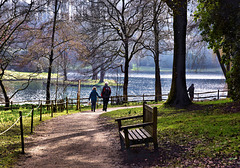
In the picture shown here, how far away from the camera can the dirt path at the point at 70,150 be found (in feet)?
18.8

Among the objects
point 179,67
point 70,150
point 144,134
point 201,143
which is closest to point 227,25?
point 201,143

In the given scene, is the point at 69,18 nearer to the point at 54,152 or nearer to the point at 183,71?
the point at 183,71

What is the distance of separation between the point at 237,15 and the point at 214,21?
2.62 ft

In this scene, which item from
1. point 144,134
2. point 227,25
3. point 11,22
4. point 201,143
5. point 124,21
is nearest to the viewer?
point 201,143

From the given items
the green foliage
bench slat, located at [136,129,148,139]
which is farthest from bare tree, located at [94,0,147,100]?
bench slat, located at [136,129,148,139]

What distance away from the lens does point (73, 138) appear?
329 inches

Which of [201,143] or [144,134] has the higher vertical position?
[144,134]

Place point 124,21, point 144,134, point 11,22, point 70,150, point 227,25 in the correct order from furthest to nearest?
point 124,21
point 11,22
point 227,25
point 70,150
point 144,134

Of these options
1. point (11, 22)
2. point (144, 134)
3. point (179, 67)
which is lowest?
point (144, 134)

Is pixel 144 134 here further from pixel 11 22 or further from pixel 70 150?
pixel 11 22

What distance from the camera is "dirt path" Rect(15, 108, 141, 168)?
574 cm

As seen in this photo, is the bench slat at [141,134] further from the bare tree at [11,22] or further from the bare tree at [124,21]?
the bare tree at [124,21]

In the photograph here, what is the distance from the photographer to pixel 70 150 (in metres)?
6.88

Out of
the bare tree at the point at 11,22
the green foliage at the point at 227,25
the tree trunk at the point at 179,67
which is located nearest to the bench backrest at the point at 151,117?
the green foliage at the point at 227,25
